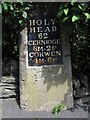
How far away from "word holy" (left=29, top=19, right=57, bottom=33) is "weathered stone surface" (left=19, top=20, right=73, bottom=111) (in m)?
0.14

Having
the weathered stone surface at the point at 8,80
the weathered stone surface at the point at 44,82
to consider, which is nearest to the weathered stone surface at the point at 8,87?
the weathered stone surface at the point at 8,80

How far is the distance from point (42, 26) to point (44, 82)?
2.90 ft

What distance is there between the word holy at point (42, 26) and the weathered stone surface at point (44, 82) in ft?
0.46

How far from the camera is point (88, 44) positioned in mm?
6770

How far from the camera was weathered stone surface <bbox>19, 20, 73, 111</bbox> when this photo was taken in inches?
228

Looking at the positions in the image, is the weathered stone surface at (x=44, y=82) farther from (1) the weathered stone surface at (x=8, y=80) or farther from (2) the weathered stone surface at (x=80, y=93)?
(1) the weathered stone surface at (x=8, y=80)

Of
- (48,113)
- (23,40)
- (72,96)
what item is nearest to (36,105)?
(48,113)

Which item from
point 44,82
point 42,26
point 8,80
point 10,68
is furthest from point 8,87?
point 42,26

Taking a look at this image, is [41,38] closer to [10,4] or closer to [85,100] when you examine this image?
[10,4]

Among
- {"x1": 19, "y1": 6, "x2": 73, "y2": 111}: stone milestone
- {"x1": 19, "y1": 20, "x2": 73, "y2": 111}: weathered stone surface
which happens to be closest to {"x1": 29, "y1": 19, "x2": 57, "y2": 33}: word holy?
{"x1": 19, "y1": 6, "x2": 73, "y2": 111}: stone milestone

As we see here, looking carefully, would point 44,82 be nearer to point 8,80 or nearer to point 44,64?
point 44,64

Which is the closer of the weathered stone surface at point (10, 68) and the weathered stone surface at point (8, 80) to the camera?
the weathered stone surface at point (8, 80)

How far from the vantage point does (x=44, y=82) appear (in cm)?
579

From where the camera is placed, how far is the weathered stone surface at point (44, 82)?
5.79 m
